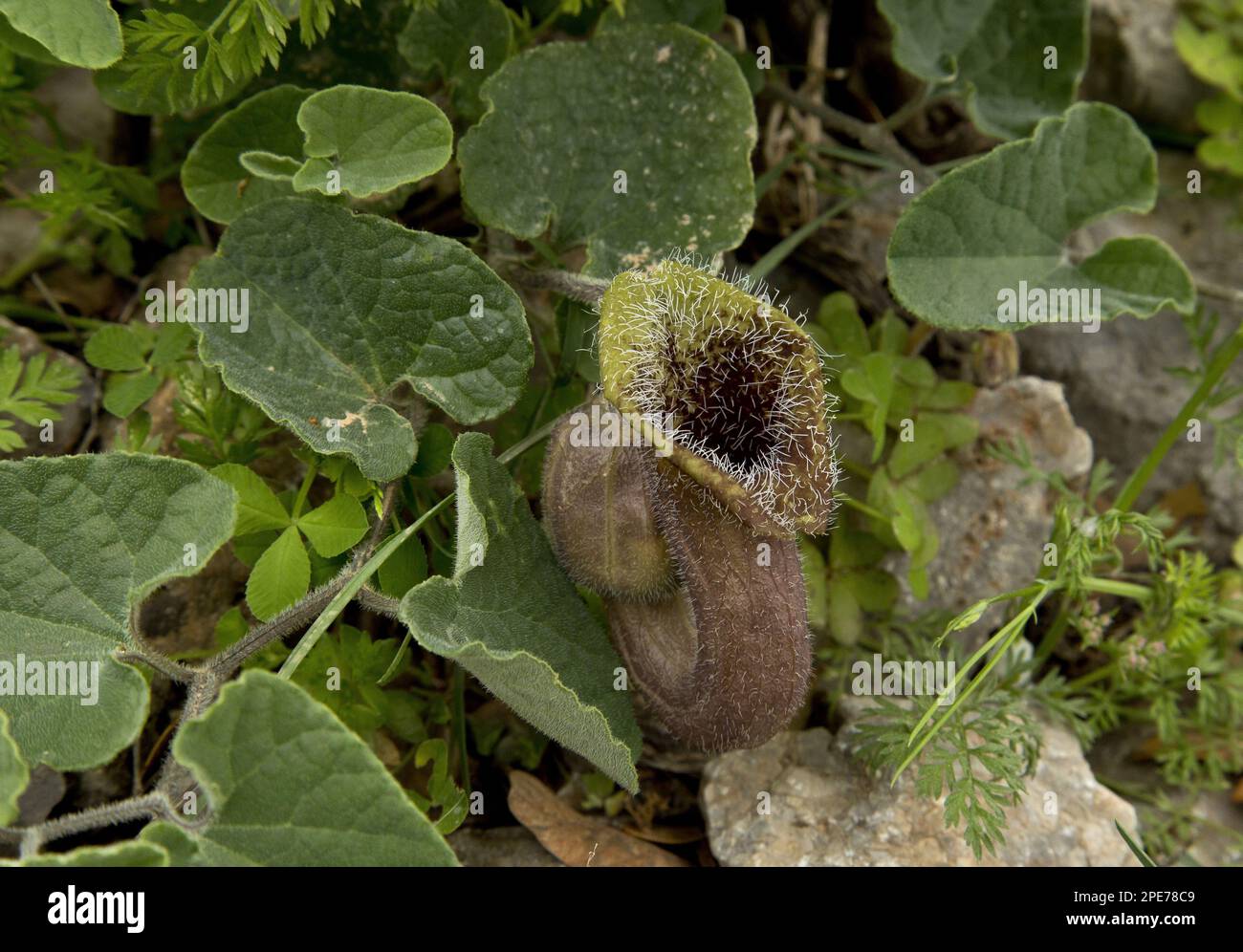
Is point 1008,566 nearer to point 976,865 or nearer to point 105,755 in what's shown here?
point 976,865

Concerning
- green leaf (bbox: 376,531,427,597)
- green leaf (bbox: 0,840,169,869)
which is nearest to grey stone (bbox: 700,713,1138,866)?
green leaf (bbox: 376,531,427,597)

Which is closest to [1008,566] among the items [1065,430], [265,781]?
[1065,430]

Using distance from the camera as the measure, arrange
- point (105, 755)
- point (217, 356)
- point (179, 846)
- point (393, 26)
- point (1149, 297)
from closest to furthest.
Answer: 1. point (179, 846)
2. point (105, 755)
3. point (217, 356)
4. point (1149, 297)
5. point (393, 26)

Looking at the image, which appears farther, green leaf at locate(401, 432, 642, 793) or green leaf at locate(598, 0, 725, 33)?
green leaf at locate(598, 0, 725, 33)

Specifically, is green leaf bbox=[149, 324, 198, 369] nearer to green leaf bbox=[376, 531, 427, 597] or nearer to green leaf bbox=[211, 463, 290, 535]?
green leaf bbox=[211, 463, 290, 535]

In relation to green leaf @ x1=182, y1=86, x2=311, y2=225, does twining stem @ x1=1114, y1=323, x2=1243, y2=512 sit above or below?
below

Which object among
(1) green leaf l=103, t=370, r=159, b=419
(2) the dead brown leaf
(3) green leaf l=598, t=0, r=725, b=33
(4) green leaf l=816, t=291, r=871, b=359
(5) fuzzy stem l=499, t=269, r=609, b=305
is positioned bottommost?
(2) the dead brown leaf

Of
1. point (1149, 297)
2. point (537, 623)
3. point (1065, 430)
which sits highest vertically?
point (1149, 297)

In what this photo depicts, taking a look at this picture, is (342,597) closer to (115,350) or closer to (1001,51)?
(115,350)

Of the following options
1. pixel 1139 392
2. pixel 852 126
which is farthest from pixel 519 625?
pixel 1139 392
